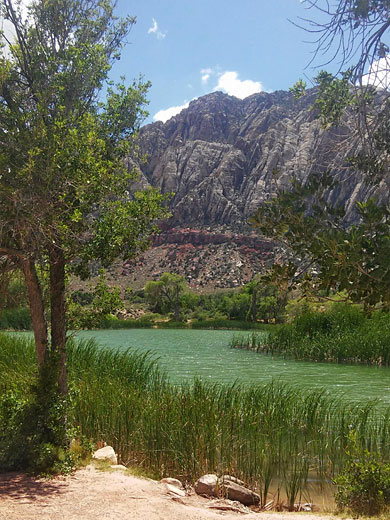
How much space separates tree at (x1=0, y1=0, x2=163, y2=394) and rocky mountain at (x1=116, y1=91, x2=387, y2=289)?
317ft

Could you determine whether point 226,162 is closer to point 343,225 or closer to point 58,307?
point 58,307

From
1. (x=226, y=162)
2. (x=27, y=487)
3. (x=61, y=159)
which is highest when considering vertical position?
(x=226, y=162)

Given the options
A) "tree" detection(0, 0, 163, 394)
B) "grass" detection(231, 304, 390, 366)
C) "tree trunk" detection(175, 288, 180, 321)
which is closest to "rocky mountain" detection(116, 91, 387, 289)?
"tree trunk" detection(175, 288, 180, 321)

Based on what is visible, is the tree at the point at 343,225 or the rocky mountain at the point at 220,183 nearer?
the tree at the point at 343,225

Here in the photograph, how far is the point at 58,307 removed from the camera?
722 centimetres

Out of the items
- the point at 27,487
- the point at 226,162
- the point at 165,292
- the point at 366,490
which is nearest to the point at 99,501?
the point at 27,487

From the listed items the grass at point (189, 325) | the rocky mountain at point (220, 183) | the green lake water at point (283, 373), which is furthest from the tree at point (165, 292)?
the green lake water at point (283, 373)

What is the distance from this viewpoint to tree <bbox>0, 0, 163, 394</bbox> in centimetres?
588

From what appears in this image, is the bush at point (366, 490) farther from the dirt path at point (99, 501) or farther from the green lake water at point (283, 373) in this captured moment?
the green lake water at point (283, 373)

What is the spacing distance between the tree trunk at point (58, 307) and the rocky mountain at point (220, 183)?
98.3m

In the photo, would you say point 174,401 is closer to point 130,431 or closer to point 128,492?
point 130,431

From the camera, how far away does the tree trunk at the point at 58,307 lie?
716 centimetres

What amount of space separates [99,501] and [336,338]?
21784mm

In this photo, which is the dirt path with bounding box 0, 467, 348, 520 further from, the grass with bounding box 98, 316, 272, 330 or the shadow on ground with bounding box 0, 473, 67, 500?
the grass with bounding box 98, 316, 272, 330
